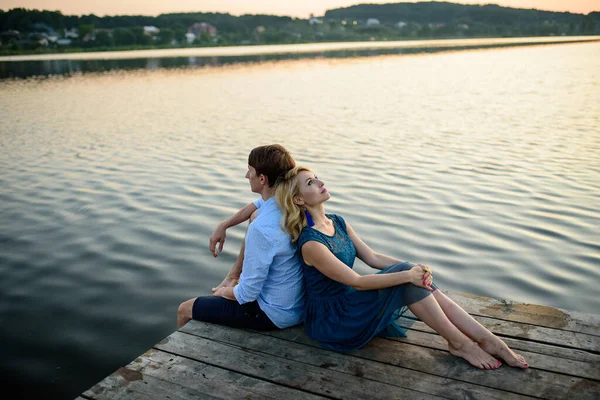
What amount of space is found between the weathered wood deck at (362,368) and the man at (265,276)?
0.10 metres

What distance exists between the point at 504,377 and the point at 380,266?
1128mm

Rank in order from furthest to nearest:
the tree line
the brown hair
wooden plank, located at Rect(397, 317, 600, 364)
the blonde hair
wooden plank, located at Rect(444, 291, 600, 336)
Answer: the tree line, wooden plank, located at Rect(444, 291, 600, 336), the brown hair, the blonde hair, wooden plank, located at Rect(397, 317, 600, 364)

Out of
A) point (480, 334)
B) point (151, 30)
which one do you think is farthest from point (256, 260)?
point (151, 30)

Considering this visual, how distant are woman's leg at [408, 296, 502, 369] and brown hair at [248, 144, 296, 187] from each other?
1.24 meters

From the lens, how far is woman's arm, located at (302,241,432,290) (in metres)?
3.38

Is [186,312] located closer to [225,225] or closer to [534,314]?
[225,225]

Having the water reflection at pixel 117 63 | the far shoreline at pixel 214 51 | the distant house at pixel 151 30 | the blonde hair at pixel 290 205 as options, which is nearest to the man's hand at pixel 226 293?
the blonde hair at pixel 290 205

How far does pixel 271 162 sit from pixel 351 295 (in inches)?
40.7

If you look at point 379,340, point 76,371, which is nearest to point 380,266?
point 379,340

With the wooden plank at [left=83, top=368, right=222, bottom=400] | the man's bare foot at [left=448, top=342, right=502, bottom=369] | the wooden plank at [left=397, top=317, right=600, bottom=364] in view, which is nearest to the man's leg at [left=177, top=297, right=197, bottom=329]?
the wooden plank at [left=83, top=368, right=222, bottom=400]

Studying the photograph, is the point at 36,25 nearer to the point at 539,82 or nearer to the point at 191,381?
the point at 539,82

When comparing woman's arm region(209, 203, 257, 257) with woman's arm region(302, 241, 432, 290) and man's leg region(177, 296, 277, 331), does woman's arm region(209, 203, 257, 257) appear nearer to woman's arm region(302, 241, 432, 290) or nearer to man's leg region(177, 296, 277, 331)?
man's leg region(177, 296, 277, 331)

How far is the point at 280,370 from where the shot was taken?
3.40 m

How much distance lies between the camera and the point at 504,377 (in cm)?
323
